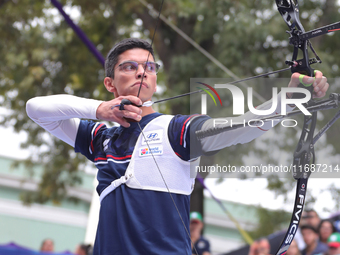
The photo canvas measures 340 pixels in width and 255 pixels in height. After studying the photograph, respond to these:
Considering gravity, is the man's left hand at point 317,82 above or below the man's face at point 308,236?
above

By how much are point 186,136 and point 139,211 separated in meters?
0.29

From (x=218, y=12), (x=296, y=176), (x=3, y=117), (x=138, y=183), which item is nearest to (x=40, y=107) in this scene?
(x=138, y=183)

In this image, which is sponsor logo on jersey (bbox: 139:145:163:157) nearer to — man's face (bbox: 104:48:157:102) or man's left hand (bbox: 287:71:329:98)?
man's face (bbox: 104:48:157:102)

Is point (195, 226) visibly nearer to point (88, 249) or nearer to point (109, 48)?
point (88, 249)

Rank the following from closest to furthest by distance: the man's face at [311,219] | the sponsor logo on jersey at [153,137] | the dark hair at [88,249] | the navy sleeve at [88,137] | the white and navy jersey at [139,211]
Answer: the white and navy jersey at [139,211], the sponsor logo on jersey at [153,137], the navy sleeve at [88,137], the man's face at [311,219], the dark hair at [88,249]

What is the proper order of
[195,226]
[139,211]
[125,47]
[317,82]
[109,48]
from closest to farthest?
[317,82] < [139,211] < [125,47] < [195,226] < [109,48]

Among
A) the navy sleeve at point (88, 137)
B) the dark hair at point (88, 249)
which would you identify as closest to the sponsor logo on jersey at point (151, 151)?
the navy sleeve at point (88, 137)

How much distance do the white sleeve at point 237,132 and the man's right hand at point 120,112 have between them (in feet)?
0.79

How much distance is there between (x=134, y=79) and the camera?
1.62 metres

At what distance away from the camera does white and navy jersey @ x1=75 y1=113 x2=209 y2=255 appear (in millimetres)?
1356

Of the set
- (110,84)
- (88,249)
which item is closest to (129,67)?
(110,84)

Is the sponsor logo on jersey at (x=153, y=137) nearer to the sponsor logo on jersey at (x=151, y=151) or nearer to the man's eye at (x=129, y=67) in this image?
the sponsor logo on jersey at (x=151, y=151)

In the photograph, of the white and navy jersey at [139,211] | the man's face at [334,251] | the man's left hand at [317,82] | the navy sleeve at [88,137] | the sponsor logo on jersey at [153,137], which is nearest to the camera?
the man's left hand at [317,82]

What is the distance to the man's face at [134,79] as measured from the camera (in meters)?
1.60
